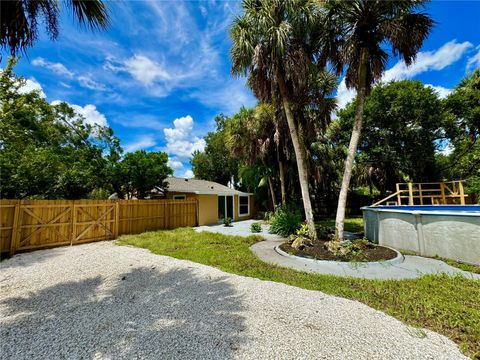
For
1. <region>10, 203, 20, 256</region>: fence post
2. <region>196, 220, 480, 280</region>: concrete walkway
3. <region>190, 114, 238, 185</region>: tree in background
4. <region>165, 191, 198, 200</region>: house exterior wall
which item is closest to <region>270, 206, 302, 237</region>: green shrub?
<region>196, 220, 480, 280</region>: concrete walkway

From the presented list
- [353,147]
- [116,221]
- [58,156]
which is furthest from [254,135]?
[58,156]

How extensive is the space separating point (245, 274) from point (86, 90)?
517 inches

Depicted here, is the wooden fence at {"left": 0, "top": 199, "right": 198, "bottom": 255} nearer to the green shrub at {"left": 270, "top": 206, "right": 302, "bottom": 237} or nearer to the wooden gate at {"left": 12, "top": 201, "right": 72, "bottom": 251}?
the wooden gate at {"left": 12, "top": 201, "right": 72, "bottom": 251}

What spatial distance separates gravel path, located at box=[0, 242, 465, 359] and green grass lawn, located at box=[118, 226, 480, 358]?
0.87ft

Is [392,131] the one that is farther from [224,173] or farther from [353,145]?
[224,173]

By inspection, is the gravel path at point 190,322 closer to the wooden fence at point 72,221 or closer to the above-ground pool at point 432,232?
the wooden fence at point 72,221

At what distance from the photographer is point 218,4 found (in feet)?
25.7

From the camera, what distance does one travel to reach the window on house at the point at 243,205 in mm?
19078

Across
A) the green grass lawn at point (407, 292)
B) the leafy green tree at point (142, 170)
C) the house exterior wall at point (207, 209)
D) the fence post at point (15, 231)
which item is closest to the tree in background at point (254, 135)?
the house exterior wall at point (207, 209)

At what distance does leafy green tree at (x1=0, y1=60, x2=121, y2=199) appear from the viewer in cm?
1147

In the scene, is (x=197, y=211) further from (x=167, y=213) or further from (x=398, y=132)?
(x=398, y=132)

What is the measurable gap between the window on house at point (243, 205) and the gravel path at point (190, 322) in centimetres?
1380

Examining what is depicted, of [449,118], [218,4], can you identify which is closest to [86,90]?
[218,4]

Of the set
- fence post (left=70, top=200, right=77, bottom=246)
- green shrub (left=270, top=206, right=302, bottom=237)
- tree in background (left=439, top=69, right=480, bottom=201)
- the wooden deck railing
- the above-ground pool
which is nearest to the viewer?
the above-ground pool
